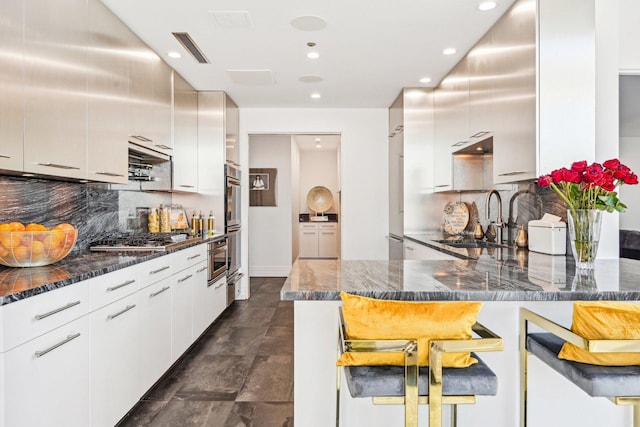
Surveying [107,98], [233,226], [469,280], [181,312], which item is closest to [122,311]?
[181,312]

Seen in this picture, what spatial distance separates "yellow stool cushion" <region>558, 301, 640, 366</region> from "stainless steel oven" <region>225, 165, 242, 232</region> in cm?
377

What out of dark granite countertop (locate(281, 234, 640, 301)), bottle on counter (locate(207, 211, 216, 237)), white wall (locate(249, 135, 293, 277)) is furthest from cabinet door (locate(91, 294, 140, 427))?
white wall (locate(249, 135, 293, 277))

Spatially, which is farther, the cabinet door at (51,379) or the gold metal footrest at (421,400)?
the cabinet door at (51,379)

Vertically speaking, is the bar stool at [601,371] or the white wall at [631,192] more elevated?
the white wall at [631,192]

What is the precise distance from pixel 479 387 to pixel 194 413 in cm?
176

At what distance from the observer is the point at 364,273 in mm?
1785

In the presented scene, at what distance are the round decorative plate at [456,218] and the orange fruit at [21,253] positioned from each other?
3.51m

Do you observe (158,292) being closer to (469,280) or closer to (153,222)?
(153,222)

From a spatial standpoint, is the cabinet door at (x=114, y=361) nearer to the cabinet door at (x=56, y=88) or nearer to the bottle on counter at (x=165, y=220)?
the cabinet door at (x=56, y=88)

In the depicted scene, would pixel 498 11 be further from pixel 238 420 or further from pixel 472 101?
pixel 238 420

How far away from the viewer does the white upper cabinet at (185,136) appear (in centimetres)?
375

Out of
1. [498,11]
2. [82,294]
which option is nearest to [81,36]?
[82,294]

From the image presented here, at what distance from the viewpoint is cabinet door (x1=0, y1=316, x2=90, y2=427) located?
54.4 inches

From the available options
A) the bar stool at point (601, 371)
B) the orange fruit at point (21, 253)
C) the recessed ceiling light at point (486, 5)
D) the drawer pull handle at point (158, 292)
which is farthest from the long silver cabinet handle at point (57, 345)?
the recessed ceiling light at point (486, 5)
